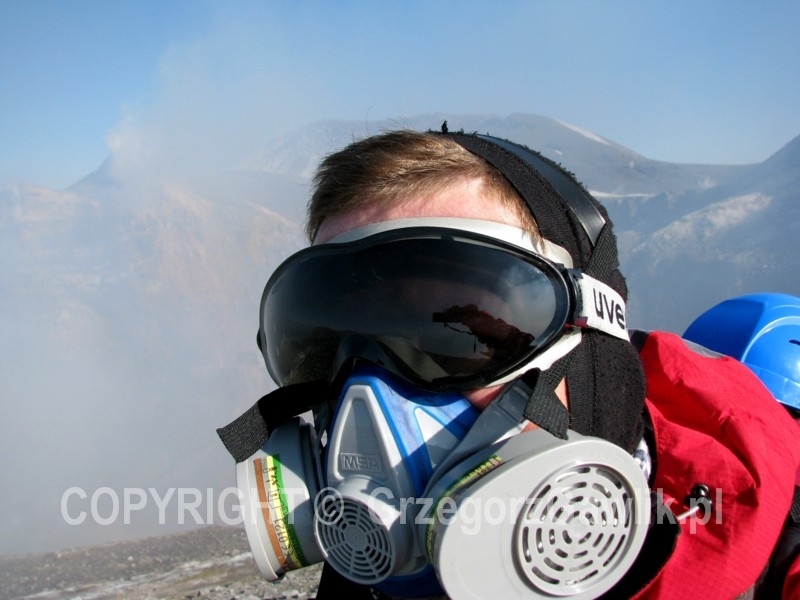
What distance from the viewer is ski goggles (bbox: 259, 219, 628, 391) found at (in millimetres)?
Result: 1323

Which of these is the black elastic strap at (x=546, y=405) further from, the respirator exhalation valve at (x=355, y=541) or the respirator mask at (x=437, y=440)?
the respirator exhalation valve at (x=355, y=541)

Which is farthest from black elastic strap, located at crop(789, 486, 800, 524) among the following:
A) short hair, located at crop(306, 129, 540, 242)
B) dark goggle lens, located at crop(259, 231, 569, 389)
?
short hair, located at crop(306, 129, 540, 242)

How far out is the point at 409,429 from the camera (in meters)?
1.30

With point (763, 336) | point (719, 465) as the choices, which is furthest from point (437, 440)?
point (763, 336)

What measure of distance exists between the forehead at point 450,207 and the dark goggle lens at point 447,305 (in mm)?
71

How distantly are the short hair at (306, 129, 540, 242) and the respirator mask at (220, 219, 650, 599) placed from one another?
3.2 inches

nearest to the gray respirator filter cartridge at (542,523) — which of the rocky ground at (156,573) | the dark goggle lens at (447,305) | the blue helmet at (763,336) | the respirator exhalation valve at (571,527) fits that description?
the respirator exhalation valve at (571,527)

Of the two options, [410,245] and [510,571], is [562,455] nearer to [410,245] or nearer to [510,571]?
[510,571]

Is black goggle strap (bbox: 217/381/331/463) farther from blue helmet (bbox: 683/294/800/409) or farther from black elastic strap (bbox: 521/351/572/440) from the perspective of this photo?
blue helmet (bbox: 683/294/800/409)

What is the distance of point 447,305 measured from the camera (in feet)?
4.34

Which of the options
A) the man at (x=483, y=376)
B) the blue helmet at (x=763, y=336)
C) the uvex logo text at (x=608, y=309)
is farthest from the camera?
the blue helmet at (x=763, y=336)

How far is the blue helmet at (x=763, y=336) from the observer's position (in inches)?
98.3

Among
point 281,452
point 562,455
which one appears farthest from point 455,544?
point 281,452

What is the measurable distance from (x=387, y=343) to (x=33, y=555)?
544 cm
